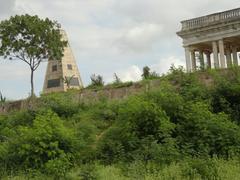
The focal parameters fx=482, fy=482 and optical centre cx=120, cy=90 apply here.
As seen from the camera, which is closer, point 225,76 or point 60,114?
point 225,76

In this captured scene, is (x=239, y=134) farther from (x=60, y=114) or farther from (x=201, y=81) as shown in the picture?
(x=60, y=114)

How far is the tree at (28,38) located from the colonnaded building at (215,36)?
324 inches

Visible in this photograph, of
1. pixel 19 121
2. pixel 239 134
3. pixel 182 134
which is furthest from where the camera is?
pixel 19 121

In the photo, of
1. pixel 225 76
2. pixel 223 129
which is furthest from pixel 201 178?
pixel 225 76

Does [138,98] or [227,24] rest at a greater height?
[227,24]

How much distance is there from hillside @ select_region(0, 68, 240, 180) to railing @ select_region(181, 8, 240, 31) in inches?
394

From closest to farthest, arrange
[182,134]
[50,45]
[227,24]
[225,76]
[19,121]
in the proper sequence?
[182,134] → [225,76] → [19,121] → [50,45] → [227,24]

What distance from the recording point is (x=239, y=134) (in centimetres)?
1520

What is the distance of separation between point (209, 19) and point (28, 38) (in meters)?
11.2

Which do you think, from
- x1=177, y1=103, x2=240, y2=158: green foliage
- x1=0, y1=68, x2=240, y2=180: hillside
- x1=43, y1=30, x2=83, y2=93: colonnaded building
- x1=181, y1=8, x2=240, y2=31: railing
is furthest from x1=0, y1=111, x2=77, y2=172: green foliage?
x1=43, y1=30, x2=83, y2=93: colonnaded building

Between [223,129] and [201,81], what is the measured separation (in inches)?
191

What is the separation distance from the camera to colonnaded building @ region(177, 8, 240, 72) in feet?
93.8

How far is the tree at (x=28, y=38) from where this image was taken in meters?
25.4

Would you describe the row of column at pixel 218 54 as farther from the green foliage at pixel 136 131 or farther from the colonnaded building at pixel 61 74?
the green foliage at pixel 136 131
